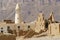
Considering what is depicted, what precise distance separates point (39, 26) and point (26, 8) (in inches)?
5244


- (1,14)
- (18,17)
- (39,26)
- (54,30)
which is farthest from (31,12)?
(54,30)

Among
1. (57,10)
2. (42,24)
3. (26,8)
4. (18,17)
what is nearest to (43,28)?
(42,24)

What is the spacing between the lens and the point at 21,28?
74938 mm

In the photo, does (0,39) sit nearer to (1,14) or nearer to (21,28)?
(21,28)

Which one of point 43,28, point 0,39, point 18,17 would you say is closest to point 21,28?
point 18,17

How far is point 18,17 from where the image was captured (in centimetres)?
8219

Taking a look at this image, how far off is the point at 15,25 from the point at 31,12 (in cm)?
11379

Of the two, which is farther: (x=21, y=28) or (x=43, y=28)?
(x=21, y=28)

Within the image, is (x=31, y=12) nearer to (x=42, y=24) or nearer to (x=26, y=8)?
(x=26, y=8)

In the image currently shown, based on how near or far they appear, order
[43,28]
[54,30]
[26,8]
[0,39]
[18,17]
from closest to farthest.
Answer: [0,39]
[54,30]
[43,28]
[18,17]
[26,8]

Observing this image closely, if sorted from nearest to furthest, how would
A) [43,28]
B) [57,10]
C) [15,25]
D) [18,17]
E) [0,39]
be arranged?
[0,39]
[43,28]
[15,25]
[18,17]
[57,10]

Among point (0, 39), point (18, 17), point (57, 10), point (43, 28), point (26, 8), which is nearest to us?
point (0, 39)

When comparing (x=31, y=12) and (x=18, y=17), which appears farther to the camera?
(x=31, y=12)

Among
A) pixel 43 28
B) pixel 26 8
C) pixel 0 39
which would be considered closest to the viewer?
pixel 0 39
